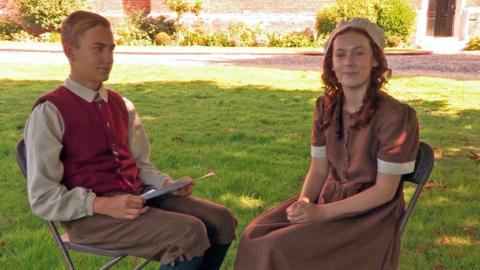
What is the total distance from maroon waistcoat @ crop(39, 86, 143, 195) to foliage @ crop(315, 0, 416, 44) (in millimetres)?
18325

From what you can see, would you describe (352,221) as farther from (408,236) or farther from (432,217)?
(432,217)

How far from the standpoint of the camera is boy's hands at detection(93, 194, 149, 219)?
7.55 feet

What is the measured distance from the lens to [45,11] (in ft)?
73.9

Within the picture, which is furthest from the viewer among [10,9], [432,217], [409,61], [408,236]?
[10,9]

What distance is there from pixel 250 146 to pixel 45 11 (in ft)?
61.7

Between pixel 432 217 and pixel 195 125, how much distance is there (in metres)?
3.53

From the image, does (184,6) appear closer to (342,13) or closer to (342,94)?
(342,13)

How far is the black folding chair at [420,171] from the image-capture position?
2424 mm

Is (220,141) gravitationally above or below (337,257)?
below

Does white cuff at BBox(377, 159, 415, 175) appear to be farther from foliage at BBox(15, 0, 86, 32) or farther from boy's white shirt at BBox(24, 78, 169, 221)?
foliage at BBox(15, 0, 86, 32)

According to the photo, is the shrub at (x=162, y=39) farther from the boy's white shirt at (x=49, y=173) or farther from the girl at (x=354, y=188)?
the boy's white shirt at (x=49, y=173)

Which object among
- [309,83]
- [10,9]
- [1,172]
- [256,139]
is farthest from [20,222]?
[10,9]

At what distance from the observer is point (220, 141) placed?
20.7ft

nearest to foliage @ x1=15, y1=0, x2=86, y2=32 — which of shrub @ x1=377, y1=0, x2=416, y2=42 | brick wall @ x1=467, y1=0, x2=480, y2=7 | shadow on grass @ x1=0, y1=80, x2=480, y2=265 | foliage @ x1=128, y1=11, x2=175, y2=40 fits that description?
foliage @ x1=128, y1=11, x2=175, y2=40
